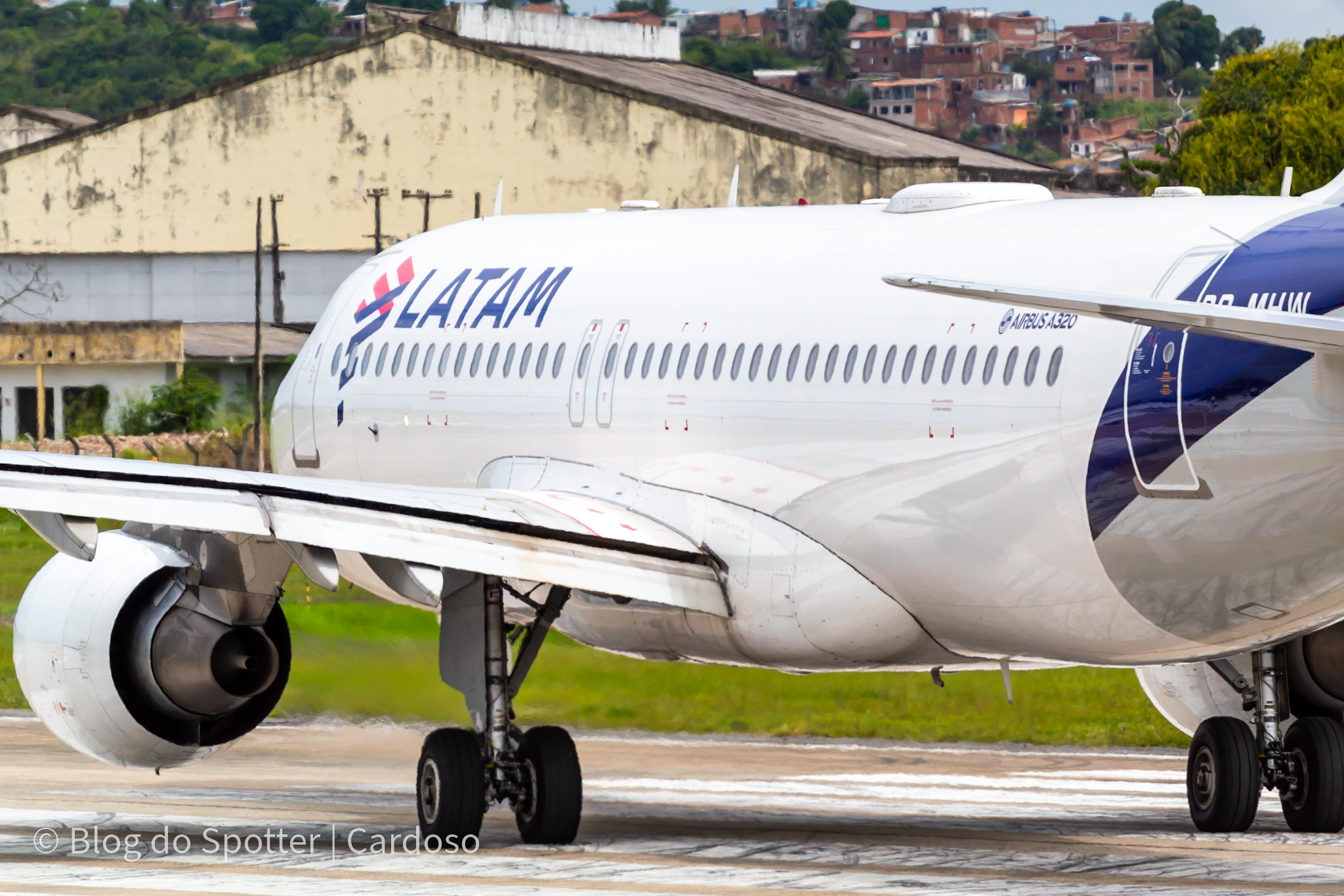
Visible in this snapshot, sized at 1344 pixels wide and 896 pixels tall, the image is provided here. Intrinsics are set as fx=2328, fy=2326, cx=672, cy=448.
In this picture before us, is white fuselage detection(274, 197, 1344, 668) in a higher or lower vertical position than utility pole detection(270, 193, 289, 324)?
higher

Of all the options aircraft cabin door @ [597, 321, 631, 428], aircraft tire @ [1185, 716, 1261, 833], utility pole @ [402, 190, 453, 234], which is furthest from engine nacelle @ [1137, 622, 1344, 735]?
utility pole @ [402, 190, 453, 234]

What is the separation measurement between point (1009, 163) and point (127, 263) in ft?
88.4

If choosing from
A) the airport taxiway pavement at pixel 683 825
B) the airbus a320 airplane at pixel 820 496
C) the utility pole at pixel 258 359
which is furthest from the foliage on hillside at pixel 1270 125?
the airbus a320 airplane at pixel 820 496

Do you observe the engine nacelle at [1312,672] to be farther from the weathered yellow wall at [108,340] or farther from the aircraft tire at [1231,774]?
the weathered yellow wall at [108,340]

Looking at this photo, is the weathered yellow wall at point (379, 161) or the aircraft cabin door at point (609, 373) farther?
the weathered yellow wall at point (379, 161)

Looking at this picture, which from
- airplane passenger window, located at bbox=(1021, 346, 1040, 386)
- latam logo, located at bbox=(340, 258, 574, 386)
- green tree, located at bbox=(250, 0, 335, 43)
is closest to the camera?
airplane passenger window, located at bbox=(1021, 346, 1040, 386)

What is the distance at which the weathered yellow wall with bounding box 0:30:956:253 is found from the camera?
6181 centimetres

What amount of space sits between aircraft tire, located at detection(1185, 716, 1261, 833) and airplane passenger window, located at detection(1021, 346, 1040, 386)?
4098 millimetres

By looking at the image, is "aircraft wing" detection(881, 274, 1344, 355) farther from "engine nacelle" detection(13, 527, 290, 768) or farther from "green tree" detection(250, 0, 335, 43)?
"green tree" detection(250, 0, 335, 43)

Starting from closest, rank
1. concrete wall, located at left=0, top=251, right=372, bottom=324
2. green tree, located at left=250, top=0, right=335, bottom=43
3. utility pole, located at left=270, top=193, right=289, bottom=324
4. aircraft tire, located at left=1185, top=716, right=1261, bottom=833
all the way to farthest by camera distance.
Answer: aircraft tire, located at left=1185, top=716, right=1261, bottom=833 → utility pole, located at left=270, top=193, right=289, bottom=324 → concrete wall, located at left=0, top=251, right=372, bottom=324 → green tree, located at left=250, top=0, right=335, bottom=43

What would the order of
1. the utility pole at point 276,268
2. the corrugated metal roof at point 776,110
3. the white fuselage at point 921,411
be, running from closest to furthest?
1. the white fuselage at point 921,411
2. the corrugated metal roof at point 776,110
3. the utility pole at point 276,268

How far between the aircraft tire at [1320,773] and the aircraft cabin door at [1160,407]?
446 cm

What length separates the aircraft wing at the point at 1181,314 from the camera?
11.6 meters

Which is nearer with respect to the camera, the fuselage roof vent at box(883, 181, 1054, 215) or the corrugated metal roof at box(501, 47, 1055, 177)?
the fuselage roof vent at box(883, 181, 1054, 215)
